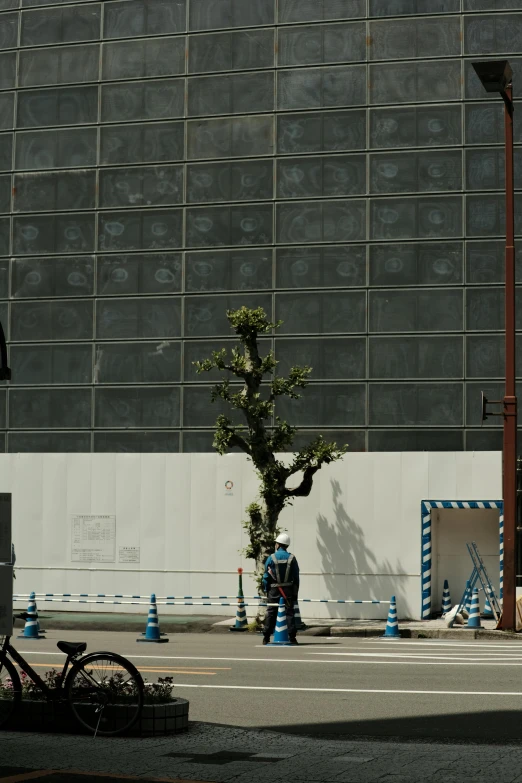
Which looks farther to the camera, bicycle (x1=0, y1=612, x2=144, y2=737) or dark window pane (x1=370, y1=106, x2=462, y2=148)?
dark window pane (x1=370, y1=106, x2=462, y2=148)

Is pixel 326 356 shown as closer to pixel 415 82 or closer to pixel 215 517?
pixel 215 517

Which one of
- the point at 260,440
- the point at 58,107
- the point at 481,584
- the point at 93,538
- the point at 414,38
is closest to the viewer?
the point at 260,440

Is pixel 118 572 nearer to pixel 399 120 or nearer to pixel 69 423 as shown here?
pixel 69 423

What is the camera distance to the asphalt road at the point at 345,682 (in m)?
12.2

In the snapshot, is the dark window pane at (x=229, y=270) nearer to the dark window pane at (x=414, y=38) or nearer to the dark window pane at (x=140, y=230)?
the dark window pane at (x=140, y=230)

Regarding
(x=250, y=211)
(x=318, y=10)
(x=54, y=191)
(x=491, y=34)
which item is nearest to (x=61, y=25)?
(x=54, y=191)

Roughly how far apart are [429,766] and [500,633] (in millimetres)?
14831

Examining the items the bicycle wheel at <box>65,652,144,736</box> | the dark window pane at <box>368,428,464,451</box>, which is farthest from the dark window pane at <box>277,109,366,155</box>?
the bicycle wheel at <box>65,652,144,736</box>

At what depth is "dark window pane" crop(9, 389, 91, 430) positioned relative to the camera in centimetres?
3073

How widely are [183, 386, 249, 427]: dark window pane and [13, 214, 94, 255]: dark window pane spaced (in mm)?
4504

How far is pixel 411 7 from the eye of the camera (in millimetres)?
29672

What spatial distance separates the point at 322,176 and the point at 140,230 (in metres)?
4.67

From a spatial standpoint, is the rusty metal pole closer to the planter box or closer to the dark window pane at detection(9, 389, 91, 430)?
the dark window pane at detection(9, 389, 91, 430)

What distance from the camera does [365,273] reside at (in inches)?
1154
